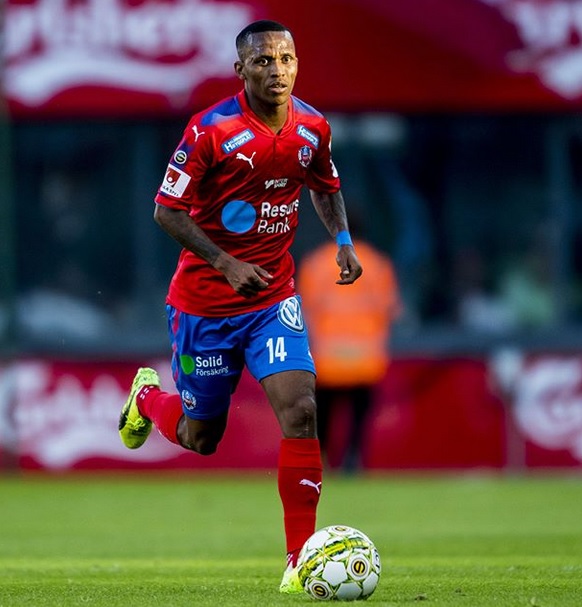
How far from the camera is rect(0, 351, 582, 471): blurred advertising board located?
17.5 metres

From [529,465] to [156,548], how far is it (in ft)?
23.0

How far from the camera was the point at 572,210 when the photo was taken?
1839cm

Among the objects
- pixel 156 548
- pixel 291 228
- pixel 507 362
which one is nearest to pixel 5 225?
pixel 507 362

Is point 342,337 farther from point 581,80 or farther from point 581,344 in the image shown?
point 581,80

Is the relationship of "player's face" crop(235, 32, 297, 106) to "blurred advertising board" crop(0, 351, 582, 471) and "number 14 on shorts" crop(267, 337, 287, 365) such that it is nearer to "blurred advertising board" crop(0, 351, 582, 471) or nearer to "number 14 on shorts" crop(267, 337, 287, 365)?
"number 14 on shorts" crop(267, 337, 287, 365)

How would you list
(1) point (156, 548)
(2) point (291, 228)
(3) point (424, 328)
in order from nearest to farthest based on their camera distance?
(2) point (291, 228)
(1) point (156, 548)
(3) point (424, 328)

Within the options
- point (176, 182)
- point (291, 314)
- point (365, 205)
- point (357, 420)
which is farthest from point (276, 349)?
point (365, 205)

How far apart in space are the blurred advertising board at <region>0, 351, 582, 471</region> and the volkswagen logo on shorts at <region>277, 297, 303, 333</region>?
8996 mm

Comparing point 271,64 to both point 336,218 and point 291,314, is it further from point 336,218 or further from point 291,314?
point 291,314

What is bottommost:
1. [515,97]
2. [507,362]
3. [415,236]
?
[507,362]

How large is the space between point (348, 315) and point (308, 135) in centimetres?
845

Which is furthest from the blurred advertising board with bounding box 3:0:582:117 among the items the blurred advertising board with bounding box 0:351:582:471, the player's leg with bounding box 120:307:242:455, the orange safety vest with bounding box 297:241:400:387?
the player's leg with bounding box 120:307:242:455

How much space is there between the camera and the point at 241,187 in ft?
27.8

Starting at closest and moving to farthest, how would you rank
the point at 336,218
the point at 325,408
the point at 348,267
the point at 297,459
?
the point at 297,459
the point at 348,267
the point at 336,218
the point at 325,408
